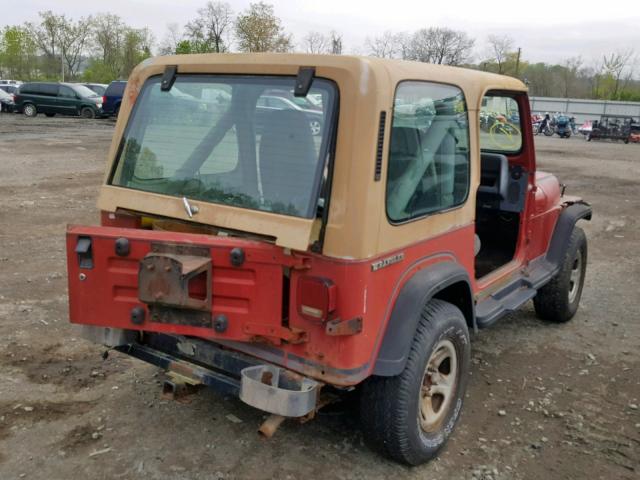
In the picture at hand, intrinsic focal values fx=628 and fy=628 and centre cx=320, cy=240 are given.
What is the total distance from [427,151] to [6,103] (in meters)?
32.3

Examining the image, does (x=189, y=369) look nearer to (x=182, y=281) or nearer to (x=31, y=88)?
(x=182, y=281)

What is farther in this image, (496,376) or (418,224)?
(496,376)

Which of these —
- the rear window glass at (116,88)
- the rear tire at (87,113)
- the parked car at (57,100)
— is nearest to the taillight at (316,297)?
the rear window glass at (116,88)

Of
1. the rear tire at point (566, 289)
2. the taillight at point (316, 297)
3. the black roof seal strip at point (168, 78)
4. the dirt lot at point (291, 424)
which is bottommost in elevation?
the dirt lot at point (291, 424)

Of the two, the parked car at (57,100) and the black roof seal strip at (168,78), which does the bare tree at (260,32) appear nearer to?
the parked car at (57,100)

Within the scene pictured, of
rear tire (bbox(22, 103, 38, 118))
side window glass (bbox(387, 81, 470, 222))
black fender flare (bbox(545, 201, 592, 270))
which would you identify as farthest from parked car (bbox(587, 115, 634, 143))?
side window glass (bbox(387, 81, 470, 222))

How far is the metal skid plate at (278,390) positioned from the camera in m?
2.74

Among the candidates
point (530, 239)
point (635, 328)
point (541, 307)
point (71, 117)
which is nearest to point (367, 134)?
point (530, 239)

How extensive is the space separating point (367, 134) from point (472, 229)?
1.32 meters

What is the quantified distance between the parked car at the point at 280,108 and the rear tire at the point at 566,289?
315cm

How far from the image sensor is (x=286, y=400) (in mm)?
2742

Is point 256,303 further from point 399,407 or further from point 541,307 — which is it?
point 541,307

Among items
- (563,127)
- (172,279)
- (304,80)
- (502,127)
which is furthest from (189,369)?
(563,127)

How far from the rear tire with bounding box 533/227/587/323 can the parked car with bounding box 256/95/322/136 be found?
10.3 ft
